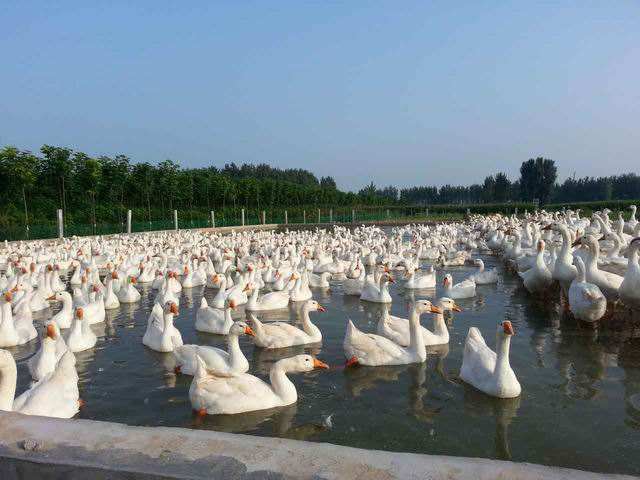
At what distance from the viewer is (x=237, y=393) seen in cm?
695

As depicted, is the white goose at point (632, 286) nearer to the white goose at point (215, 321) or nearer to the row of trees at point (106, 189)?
the white goose at point (215, 321)

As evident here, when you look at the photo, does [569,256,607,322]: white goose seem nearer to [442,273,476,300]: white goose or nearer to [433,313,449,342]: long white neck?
[433,313,449,342]: long white neck

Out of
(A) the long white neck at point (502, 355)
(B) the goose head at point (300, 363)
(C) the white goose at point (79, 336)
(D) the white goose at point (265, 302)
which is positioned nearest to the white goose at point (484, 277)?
(D) the white goose at point (265, 302)

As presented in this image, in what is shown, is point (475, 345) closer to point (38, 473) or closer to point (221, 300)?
point (38, 473)

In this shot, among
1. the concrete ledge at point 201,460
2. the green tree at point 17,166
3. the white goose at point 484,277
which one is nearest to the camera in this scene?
the concrete ledge at point 201,460

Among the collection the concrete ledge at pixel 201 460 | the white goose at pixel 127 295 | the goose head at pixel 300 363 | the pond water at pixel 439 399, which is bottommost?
the pond water at pixel 439 399

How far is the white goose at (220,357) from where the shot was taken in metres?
8.17

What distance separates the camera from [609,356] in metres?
9.13

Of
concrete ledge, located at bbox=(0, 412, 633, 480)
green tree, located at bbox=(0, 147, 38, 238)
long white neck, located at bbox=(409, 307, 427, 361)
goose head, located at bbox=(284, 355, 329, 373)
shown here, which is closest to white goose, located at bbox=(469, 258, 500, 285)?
long white neck, located at bbox=(409, 307, 427, 361)

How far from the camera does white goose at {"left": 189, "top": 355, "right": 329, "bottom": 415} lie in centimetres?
691

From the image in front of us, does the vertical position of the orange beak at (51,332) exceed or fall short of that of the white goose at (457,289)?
it exceeds it

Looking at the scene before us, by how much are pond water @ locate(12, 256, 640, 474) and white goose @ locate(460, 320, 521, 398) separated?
156mm

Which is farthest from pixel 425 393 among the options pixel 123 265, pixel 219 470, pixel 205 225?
pixel 205 225

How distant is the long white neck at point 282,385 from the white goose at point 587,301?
20.8 ft
